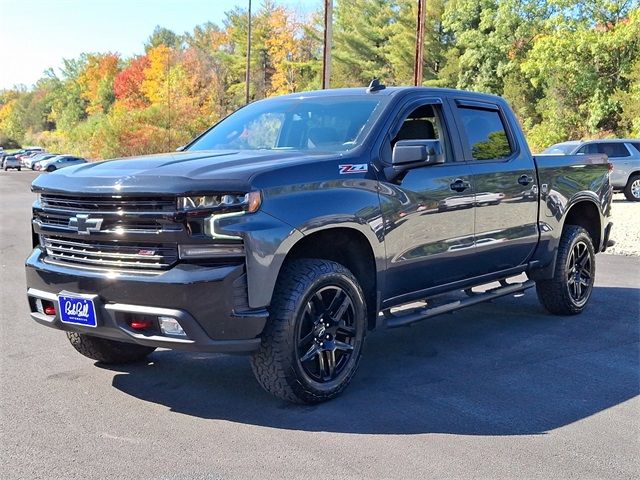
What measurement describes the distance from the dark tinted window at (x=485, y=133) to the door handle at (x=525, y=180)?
0.24 metres

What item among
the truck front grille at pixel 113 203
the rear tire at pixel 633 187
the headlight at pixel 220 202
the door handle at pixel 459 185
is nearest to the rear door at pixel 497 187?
the door handle at pixel 459 185

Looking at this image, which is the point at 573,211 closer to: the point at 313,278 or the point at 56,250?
the point at 313,278

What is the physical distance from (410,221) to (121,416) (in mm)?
2291

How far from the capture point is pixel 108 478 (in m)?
3.36

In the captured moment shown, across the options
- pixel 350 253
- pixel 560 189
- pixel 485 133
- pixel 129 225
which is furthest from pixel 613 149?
pixel 129 225

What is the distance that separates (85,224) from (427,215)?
236 centimetres

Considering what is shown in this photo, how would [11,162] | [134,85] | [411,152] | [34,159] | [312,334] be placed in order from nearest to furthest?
[312,334], [411,152], [11,162], [34,159], [134,85]

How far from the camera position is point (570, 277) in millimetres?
6891

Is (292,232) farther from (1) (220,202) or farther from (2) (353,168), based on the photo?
(2) (353,168)

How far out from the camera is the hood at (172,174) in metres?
3.96

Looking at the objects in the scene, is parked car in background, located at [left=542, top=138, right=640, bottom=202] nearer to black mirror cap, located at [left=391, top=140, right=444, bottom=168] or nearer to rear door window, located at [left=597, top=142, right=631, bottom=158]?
rear door window, located at [left=597, top=142, right=631, bottom=158]

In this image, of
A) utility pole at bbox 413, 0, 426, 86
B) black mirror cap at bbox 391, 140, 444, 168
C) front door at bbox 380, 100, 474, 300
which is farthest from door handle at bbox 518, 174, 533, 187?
utility pole at bbox 413, 0, 426, 86

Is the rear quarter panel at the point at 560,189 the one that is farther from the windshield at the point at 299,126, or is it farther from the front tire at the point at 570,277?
the windshield at the point at 299,126

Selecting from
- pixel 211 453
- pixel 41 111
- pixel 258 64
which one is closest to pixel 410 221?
pixel 211 453
